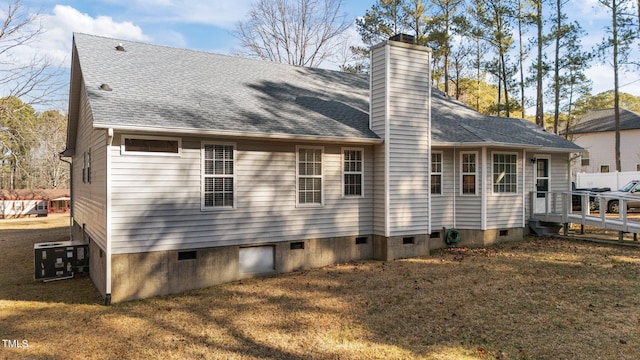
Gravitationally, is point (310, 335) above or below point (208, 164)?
below

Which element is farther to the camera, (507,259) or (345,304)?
(507,259)

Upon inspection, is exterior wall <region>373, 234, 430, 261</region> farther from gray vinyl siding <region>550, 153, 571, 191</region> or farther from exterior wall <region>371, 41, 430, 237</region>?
gray vinyl siding <region>550, 153, 571, 191</region>

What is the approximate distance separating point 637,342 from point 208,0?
737 inches

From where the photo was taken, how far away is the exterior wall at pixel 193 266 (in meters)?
7.99

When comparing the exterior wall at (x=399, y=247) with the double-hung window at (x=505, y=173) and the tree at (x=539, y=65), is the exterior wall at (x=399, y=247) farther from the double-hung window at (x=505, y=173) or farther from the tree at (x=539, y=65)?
the tree at (x=539, y=65)

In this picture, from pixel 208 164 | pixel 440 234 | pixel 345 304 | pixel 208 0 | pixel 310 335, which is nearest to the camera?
pixel 310 335

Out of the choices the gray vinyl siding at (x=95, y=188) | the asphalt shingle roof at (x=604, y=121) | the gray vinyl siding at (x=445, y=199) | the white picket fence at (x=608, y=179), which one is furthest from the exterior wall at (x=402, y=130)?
the asphalt shingle roof at (x=604, y=121)

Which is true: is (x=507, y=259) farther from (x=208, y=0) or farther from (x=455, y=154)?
(x=208, y=0)

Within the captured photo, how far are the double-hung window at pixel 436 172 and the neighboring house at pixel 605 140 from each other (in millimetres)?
27807

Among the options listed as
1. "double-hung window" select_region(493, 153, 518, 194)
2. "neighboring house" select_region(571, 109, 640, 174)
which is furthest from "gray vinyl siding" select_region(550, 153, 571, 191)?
"neighboring house" select_region(571, 109, 640, 174)

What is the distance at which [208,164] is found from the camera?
8.99 m

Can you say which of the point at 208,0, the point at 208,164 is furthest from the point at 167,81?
the point at 208,0

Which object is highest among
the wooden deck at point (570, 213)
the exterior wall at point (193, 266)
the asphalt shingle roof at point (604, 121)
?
the asphalt shingle roof at point (604, 121)

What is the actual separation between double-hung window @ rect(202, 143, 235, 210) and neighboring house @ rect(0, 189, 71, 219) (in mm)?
25042
